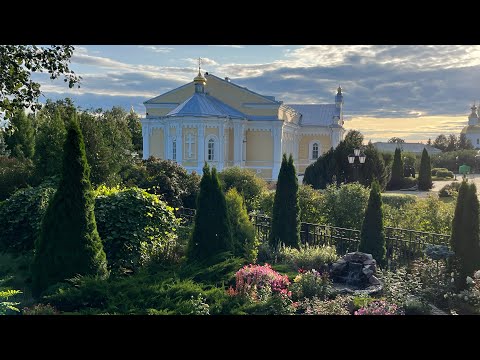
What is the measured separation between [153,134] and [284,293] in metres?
18.9

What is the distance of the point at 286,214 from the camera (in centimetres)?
815

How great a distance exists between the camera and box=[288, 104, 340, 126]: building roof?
25.9 metres

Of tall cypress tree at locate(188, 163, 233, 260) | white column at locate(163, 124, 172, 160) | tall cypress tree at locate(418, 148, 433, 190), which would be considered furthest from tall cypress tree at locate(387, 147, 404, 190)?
tall cypress tree at locate(188, 163, 233, 260)

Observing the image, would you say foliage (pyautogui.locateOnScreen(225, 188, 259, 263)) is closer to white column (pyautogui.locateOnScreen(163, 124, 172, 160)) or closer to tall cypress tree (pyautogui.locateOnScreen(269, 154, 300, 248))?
tall cypress tree (pyautogui.locateOnScreen(269, 154, 300, 248))

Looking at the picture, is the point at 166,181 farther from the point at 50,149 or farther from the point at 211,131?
the point at 211,131

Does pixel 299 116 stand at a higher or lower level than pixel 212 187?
higher

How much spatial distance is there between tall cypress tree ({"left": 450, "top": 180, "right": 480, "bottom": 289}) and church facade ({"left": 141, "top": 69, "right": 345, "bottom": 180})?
15.3 meters

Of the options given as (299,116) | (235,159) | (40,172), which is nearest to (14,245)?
(40,172)

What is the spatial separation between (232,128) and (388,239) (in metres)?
15.5

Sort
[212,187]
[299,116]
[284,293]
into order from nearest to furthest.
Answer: [284,293]
[212,187]
[299,116]

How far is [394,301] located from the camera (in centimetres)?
575
